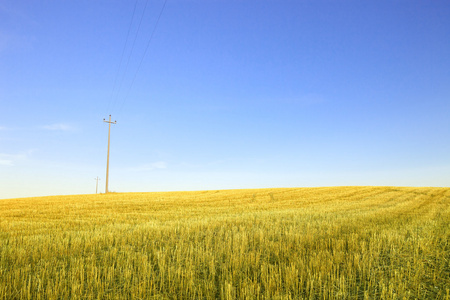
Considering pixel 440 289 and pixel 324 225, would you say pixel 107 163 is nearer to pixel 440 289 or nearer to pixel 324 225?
pixel 324 225

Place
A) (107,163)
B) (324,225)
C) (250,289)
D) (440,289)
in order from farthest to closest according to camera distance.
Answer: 1. (107,163)
2. (324,225)
3. (440,289)
4. (250,289)

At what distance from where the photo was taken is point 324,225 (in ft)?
30.2

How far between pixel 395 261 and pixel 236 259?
10.9 feet

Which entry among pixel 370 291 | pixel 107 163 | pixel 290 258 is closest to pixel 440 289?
pixel 370 291

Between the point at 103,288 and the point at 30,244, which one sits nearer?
the point at 103,288

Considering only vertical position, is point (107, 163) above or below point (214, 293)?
above

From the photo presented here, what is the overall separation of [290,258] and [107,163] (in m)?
34.8

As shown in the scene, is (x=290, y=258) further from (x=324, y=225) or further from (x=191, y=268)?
(x=324, y=225)


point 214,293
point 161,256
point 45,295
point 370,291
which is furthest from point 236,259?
point 45,295

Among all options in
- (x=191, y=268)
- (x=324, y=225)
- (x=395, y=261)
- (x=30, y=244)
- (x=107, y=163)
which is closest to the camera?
(x=191, y=268)

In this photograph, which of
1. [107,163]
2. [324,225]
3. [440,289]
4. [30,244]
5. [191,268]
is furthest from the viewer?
[107,163]

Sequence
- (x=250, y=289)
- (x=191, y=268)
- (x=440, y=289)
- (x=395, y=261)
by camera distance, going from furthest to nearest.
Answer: (x=395, y=261)
(x=191, y=268)
(x=440, y=289)
(x=250, y=289)

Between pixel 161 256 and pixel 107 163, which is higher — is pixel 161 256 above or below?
Answer: below

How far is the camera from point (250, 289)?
3650 millimetres
